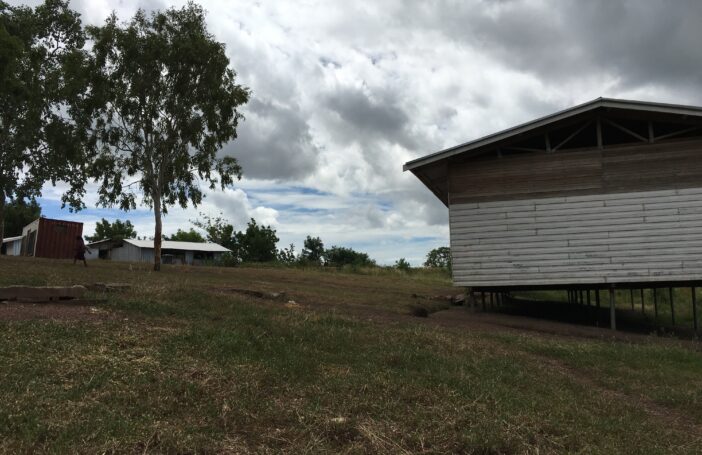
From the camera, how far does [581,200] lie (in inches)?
643

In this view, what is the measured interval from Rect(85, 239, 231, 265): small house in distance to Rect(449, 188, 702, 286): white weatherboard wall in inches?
1870

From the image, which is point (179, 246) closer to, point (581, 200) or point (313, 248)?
point (313, 248)

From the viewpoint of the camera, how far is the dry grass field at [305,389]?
16.6 feet

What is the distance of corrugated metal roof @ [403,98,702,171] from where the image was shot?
15.2 metres

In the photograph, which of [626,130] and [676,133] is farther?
[626,130]

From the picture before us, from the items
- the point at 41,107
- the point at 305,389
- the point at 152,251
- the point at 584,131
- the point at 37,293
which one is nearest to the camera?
the point at 305,389

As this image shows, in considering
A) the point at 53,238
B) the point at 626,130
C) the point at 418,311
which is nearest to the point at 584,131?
the point at 626,130

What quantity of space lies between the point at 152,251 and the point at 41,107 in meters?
34.2

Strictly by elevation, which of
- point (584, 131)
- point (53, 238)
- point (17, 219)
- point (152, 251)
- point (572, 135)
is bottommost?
point (53, 238)

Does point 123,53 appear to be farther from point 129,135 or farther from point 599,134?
point 599,134

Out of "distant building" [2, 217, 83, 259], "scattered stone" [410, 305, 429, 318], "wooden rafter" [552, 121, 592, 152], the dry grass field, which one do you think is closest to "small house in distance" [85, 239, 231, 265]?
"distant building" [2, 217, 83, 259]

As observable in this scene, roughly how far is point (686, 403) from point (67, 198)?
31337 mm

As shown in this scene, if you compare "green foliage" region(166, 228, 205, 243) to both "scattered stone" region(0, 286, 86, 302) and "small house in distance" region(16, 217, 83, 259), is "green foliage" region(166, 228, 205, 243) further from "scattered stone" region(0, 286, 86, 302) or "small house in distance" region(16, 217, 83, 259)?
"scattered stone" region(0, 286, 86, 302)

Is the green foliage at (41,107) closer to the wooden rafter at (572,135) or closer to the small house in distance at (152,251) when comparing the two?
the wooden rafter at (572,135)
